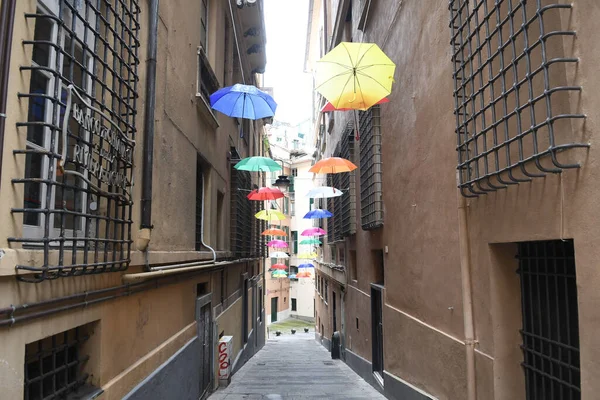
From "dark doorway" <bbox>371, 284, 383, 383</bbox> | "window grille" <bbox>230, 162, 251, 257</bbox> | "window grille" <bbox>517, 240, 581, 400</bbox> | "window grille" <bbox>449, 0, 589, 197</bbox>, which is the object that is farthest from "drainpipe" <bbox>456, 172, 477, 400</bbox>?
"window grille" <bbox>230, 162, 251, 257</bbox>

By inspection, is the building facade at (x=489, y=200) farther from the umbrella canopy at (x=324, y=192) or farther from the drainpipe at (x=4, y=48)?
the umbrella canopy at (x=324, y=192)

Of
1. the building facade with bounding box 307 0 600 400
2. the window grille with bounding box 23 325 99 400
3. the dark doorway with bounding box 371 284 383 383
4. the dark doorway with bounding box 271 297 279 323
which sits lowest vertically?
the dark doorway with bounding box 271 297 279 323

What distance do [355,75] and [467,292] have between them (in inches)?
147

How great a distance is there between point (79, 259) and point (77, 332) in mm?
837

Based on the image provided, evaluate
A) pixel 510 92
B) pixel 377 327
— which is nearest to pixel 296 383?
Answer: pixel 377 327

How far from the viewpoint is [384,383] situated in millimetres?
8938

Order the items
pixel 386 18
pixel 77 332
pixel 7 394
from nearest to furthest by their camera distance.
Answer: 1. pixel 7 394
2. pixel 77 332
3. pixel 386 18

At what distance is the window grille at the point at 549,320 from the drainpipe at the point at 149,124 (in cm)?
411

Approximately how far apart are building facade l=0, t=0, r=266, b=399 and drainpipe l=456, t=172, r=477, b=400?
368 centimetres

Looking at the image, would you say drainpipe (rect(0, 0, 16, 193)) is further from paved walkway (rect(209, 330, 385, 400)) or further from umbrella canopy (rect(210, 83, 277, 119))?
paved walkway (rect(209, 330, 385, 400))

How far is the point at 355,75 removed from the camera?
23.5ft

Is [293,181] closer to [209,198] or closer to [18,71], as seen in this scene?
[209,198]

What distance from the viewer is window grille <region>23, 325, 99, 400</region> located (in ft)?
11.5

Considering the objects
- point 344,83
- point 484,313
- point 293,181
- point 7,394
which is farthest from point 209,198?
point 293,181
